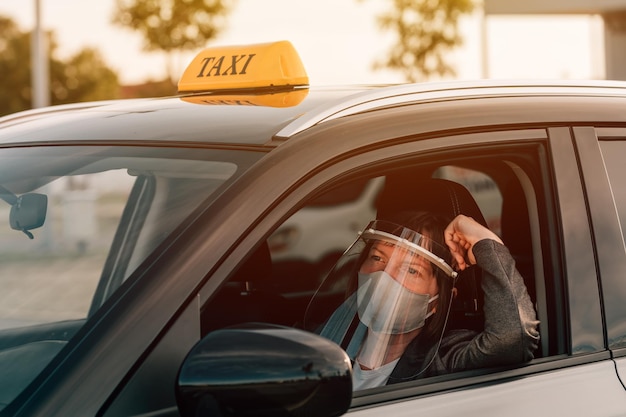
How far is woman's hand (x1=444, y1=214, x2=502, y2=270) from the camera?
2.44 m

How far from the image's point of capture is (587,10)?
26562 millimetres

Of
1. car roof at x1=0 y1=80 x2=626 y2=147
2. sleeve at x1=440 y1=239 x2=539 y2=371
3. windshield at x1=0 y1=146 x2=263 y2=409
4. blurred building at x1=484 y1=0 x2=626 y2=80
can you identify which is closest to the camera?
windshield at x1=0 y1=146 x2=263 y2=409

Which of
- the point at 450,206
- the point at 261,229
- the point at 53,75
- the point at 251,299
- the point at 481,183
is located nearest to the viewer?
the point at 261,229

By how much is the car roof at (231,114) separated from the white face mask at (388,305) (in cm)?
40

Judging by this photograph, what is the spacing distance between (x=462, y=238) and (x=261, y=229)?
0.76 meters

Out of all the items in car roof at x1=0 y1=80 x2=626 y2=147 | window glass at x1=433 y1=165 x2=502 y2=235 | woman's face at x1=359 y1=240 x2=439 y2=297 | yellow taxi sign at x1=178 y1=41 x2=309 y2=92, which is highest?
yellow taxi sign at x1=178 y1=41 x2=309 y2=92

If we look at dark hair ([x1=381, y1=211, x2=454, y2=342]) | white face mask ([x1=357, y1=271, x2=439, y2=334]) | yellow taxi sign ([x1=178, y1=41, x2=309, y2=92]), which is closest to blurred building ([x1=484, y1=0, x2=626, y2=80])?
yellow taxi sign ([x1=178, y1=41, x2=309, y2=92])

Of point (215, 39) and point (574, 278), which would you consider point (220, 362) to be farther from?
point (215, 39)

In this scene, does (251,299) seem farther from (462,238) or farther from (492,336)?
(492,336)

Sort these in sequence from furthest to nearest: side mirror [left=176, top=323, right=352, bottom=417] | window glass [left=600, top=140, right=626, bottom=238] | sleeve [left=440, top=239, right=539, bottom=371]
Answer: window glass [left=600, top=140, right=626, bottom=238]
sleeve [left=440, top=239, right=539, bottom=371]
side mirror [left=176, top=323, right=352, bottom=417]

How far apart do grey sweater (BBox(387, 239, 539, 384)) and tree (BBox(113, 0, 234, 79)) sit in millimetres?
29087

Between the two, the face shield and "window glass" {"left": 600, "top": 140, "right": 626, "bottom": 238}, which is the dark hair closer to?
the face shield

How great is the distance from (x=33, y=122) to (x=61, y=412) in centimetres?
110

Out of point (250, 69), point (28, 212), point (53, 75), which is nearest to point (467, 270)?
point (250, 69)
